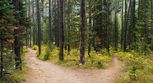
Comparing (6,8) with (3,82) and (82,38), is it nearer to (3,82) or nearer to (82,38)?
(3,82)

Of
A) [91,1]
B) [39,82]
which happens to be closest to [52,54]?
[91,1]

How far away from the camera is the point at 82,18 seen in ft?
54.9

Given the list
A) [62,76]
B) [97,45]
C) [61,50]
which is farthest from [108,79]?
[97,45]

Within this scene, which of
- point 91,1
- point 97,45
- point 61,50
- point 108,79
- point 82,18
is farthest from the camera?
point 97,45

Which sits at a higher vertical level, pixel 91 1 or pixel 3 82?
pixel 91 1

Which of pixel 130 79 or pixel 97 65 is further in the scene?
pixel 97 65

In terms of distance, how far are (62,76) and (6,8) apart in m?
5.20

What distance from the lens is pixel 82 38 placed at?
17047 mm

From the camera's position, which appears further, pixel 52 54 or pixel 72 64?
pixel 52 54

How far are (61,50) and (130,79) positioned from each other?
8884 mm

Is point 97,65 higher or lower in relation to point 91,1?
lower

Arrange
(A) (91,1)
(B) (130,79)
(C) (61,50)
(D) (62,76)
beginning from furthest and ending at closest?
(A) (91,1) → (C) (61,50) → (D) (62,76) → (B) (130,79)

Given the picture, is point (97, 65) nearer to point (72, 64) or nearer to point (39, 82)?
point (72, 64)

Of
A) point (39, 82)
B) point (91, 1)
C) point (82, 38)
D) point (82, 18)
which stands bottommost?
point (39, 82)
